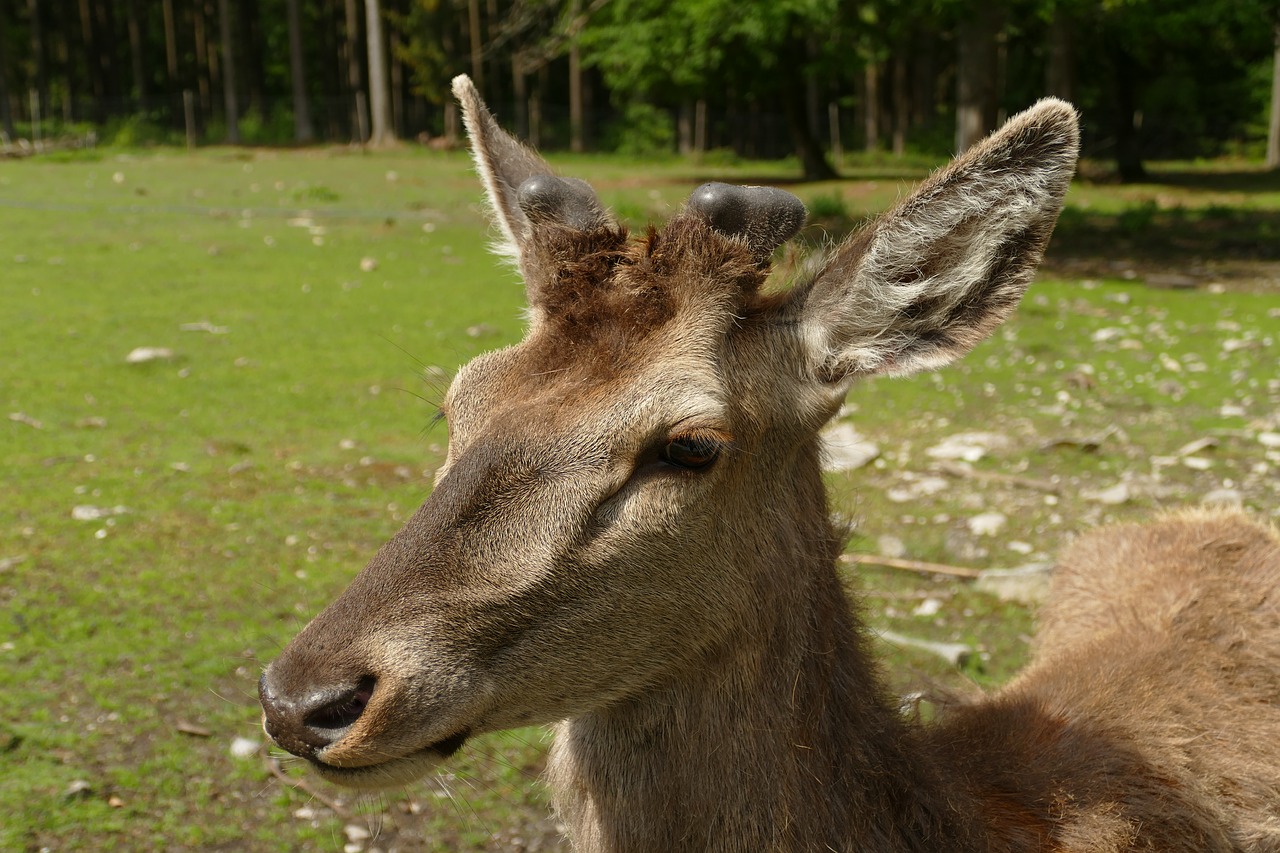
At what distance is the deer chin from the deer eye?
755 millimetres

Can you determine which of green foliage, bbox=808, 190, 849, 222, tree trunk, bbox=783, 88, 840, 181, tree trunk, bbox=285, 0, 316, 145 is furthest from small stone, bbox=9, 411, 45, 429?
tree trunk, bbox=285, 0, 316, 145

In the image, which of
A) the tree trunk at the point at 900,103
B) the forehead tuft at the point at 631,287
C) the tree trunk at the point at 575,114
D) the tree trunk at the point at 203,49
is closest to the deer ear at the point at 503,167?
the forehead tuft at the point at 631,287

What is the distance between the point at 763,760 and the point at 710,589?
17.7 inches

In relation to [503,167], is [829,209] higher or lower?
lower

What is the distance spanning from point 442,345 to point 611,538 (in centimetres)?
770

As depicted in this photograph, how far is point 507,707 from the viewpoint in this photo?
2.64m

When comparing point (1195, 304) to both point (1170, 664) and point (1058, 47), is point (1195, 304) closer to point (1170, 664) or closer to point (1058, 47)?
point (1170, 664)

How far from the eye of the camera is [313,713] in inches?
92.4

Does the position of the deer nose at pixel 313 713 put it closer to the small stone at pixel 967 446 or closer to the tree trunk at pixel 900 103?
the small stone at pixel 967 446

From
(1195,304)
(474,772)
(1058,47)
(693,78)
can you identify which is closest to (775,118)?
Result: (1058,47)

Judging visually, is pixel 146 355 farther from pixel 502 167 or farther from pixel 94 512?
pixel 502 167

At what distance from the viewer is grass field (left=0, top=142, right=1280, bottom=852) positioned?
426 cm

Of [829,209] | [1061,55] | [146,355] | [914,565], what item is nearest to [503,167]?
[914,565]

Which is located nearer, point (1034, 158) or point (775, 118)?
point (1034, 158)
